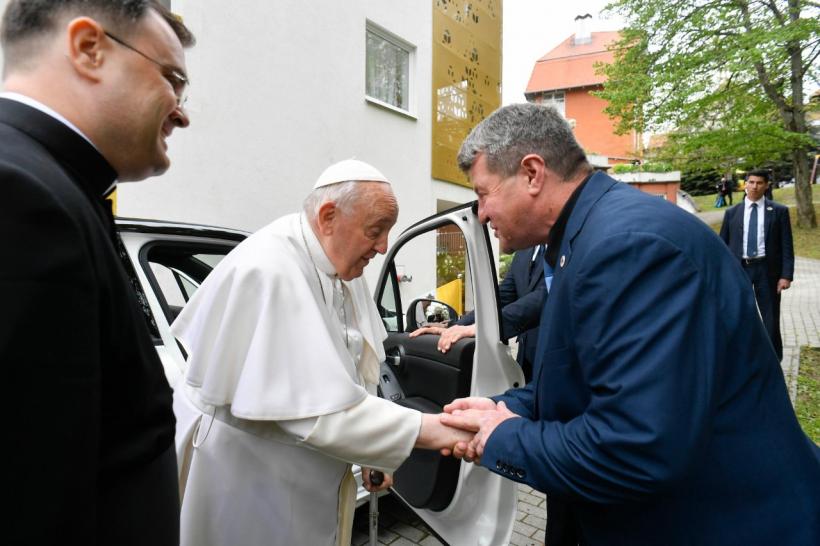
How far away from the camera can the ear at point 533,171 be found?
1568mm

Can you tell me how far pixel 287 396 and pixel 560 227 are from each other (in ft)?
3.19

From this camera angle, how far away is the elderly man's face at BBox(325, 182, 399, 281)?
1740 mm

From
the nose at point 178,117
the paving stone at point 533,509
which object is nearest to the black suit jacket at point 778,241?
the paving stone at point 533,509

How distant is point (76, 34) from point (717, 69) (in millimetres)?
14809

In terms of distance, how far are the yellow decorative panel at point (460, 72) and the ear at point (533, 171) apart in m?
8.44

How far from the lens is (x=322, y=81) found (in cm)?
755

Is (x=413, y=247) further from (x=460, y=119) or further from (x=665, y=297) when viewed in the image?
(x=665, y=297)

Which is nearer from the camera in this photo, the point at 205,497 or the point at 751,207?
the point at 205,497

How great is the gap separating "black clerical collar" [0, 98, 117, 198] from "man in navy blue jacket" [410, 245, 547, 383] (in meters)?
1.89

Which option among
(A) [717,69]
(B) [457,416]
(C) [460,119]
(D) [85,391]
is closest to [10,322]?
(D) [85,391]

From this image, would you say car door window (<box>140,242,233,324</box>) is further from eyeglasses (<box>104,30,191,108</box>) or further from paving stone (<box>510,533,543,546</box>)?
paving stone (<box>510,533,543,546</box>)

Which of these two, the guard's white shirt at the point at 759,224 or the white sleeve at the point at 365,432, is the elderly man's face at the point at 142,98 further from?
the guard's white shirt at the point at 759,224

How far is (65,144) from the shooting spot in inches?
33.4

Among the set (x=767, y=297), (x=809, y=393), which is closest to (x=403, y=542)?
(x=809, y=393)
